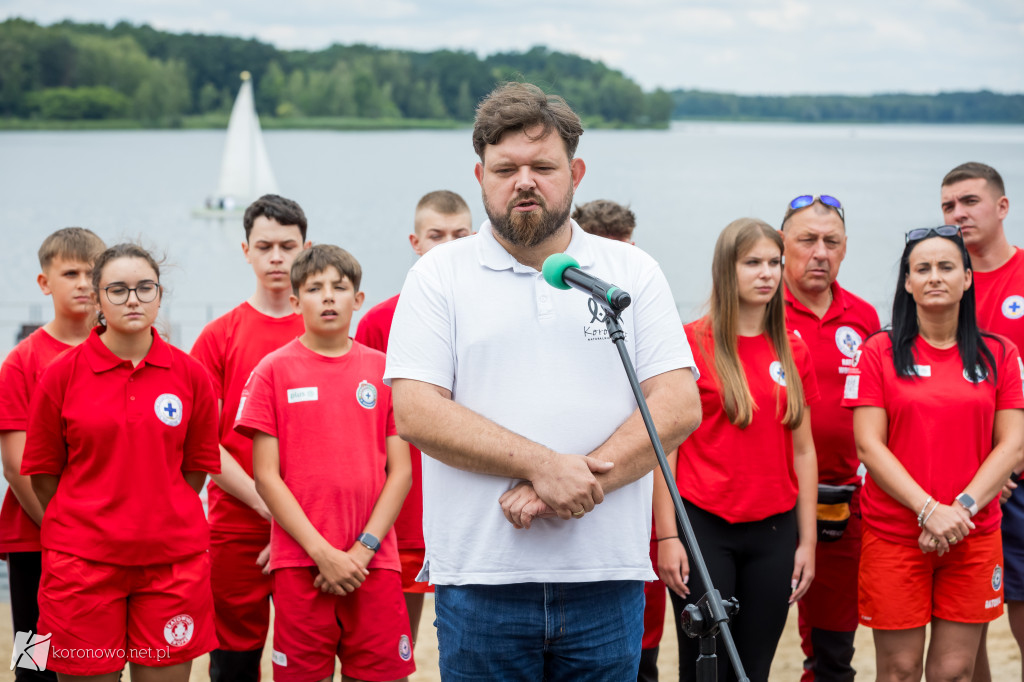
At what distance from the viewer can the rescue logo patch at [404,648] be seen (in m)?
2.91

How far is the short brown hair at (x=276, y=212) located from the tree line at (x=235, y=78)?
2968 cm

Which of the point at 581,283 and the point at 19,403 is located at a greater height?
the point at 581,283

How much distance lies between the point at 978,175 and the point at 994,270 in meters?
0.38

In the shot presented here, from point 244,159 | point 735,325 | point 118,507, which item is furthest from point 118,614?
point 244,159

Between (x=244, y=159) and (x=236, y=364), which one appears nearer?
(x=236, y=364)

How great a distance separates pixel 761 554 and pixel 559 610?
117 centimetres

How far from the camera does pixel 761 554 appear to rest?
9.77ft

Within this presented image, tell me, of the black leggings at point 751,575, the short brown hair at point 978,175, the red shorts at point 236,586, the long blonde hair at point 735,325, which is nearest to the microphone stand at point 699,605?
the black leggings at point 751,575

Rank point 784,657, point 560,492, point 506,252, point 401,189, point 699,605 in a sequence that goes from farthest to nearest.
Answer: point 401,189
point 784,657
point 506,252
point 560,492
point 699,605

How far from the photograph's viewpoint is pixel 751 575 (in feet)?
9.77

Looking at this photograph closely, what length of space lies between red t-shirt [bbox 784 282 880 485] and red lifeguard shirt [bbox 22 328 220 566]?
6.97ft

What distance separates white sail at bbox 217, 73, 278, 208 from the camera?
25516 mm

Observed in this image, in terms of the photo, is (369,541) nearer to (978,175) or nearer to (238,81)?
(978,175)

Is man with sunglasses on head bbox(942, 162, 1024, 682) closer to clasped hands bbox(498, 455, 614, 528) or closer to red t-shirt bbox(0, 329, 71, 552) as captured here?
clasped hands bbox(498, 455, 614, 528)
